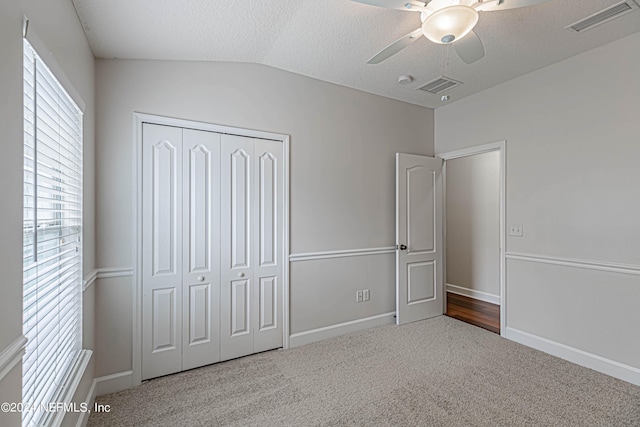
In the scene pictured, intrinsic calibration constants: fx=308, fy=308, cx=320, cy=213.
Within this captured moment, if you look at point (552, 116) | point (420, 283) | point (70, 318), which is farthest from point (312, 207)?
point (552, 116)

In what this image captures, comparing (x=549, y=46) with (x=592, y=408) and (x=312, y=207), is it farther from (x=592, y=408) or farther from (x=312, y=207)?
(x=592, y=408)

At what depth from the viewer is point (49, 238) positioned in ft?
4.65

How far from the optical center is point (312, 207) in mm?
3266

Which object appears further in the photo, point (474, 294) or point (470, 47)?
point (474, 294)

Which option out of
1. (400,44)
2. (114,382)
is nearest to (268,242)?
(114,382)

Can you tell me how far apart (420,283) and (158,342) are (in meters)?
2.93

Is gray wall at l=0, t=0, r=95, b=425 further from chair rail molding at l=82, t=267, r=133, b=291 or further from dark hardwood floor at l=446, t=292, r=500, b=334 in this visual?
dark hardwood floor at l=446, t=292, r=500, b=334

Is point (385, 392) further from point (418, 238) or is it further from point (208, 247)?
point (418, 238)

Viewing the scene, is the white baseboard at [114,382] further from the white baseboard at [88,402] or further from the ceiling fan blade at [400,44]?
the ceiling fan blade at [400,44]

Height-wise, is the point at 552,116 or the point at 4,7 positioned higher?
the point at 552,116

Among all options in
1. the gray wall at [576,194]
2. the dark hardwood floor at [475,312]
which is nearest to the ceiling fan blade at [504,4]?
the gray wall at [576,194]

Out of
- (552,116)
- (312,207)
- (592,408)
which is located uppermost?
→ (552,116)

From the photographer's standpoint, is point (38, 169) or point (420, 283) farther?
point (420, 283)

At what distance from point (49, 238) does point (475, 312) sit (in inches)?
180
